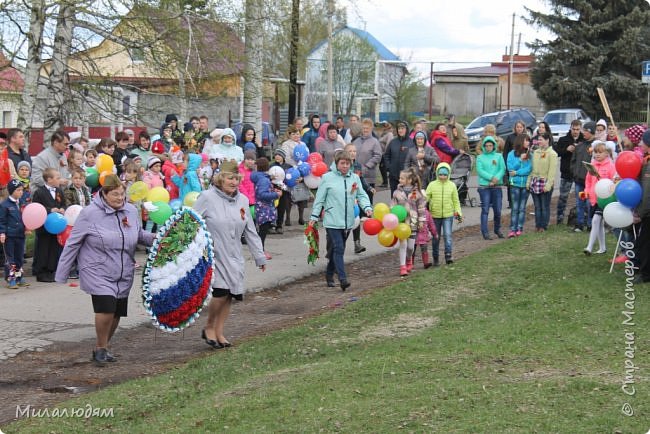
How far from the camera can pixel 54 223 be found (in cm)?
1282

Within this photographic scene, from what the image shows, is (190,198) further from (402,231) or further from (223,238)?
(223,238)

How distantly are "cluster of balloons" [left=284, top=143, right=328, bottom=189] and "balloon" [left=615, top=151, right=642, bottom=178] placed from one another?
22.0ft

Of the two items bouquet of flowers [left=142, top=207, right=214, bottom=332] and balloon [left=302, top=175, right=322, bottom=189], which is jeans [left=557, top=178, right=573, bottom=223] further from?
bouquet of flowers [left=142, top=207, right=214, bottom=332]

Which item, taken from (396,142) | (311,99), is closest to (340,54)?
(311,99)

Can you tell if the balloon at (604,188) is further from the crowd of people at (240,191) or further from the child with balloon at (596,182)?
the child with balloon at (596,182)

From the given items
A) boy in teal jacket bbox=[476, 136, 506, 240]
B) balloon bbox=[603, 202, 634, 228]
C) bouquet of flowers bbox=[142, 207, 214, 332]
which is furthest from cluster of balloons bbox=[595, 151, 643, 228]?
bouquet of flowers bbox=[142, 207, 214, 332]

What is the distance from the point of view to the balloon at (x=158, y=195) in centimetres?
1361

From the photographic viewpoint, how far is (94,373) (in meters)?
8.84

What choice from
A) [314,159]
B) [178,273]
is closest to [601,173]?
[314,159]

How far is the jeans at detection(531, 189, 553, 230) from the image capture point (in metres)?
16.4

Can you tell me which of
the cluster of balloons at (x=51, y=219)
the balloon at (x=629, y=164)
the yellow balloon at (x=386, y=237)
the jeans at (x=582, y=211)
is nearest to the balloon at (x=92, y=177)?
the cluster of balloons at (x=51, y=219)

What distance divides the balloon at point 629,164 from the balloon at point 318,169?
662 cm

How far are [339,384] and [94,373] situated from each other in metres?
2.65

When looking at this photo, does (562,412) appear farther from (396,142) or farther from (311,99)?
(311,99)
